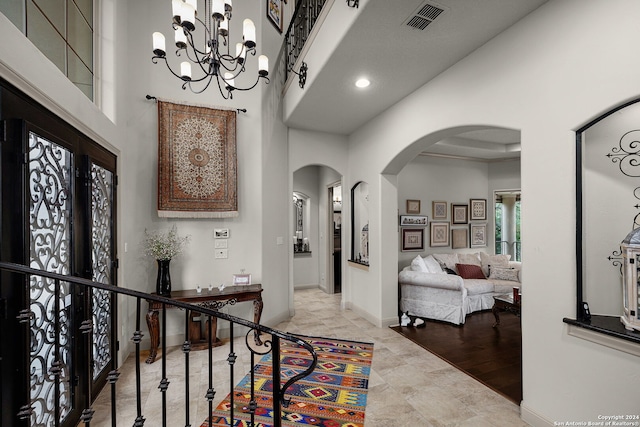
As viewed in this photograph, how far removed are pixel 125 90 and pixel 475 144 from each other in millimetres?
5747

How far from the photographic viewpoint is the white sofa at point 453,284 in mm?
4652

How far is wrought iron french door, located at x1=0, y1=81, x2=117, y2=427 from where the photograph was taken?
Result: 159 centimetres

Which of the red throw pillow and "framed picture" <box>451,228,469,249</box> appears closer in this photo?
the red throw pillow

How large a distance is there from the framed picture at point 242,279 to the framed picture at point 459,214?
4641 mm

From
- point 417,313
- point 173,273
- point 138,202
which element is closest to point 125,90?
point 138,202

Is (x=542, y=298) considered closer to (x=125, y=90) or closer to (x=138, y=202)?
(x=138, y=202)

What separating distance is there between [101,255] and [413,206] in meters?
5.21

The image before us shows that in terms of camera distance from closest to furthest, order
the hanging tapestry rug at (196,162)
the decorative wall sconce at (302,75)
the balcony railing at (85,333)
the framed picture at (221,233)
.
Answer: the balcony railing at (85,333), the decorative wall sconce at (302,75), the hanging tapestry rug at (196,162), the framed picture at (221,233)

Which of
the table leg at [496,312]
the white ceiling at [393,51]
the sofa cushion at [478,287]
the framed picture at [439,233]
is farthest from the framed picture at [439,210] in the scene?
the white ceiling at [393,51]

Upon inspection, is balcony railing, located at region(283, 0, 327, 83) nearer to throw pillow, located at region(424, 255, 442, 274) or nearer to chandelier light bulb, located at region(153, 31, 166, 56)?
chandelier light bulb, located at region(153, 31, 166, 56)

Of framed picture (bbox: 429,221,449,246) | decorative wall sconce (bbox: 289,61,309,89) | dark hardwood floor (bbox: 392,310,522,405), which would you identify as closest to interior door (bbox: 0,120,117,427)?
decorative wall sconce (bbox: 289,61,309,89)

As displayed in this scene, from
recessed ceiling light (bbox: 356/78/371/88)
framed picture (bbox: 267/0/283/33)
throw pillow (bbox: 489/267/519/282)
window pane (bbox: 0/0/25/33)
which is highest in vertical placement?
framed picture (bbox: 267/0/283/33)

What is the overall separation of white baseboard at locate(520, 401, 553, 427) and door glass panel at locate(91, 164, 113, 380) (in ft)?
11.6

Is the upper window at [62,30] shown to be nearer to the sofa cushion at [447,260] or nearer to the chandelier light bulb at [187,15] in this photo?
the chandelier light bulb at [187,15]
